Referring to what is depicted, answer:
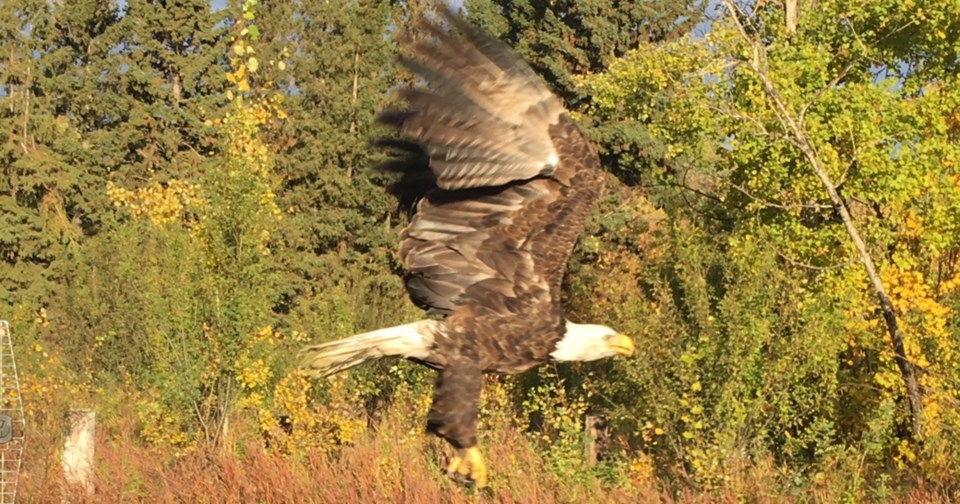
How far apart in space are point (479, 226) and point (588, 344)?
3.25ft

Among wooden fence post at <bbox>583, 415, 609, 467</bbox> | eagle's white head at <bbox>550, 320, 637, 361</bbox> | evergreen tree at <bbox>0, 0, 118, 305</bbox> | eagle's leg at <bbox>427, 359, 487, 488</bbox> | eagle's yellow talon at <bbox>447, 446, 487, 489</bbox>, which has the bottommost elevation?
evergreen tree at <bbox>0, 0, 118, 305</bbox>

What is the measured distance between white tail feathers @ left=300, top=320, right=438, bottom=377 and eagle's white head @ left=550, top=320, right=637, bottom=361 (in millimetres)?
772

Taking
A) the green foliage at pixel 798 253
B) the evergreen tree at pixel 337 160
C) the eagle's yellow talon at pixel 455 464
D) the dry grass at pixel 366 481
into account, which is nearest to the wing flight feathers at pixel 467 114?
the eagle's yellow talon at pixel 455 464

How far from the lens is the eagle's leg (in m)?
6.00

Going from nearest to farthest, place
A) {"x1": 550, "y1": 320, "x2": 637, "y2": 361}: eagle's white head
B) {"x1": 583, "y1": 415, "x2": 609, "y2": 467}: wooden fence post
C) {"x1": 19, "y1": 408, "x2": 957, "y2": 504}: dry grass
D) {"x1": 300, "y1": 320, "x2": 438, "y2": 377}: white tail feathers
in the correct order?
{"x1": 300, "y1": 320, "x2": 438, "y2": 377}: white tail feathers → {"x1": 550, "y1": 320, "x2": 637, "y2": 361}: eagle's white head → {"x1": 19, "y1": 408, "x2": 957, "y2": 504}: dry grass → {"x1": 583, "y1": 415, "x2": 609, "y2": 467}: wooden fence post

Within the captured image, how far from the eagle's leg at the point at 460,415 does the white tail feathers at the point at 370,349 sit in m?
0.21

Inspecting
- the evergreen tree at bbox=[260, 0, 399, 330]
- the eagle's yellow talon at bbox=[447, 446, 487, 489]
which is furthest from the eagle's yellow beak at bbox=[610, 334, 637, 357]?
the evergreen tree at bbox=[260, 0, 399, 330]

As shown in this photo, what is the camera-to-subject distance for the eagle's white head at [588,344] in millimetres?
6602

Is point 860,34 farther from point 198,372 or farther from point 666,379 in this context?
point 198,372

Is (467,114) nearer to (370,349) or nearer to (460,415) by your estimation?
(370,349)

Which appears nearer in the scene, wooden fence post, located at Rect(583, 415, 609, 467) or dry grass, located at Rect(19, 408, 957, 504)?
dry grass, located at Rect(19, 408, 957, 504)

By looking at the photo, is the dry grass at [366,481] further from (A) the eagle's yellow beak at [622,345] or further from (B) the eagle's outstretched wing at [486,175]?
(B) the eagle's outstretched wing at [486,175]

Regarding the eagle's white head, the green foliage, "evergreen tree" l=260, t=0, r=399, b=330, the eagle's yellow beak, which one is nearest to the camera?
the eagle's white head

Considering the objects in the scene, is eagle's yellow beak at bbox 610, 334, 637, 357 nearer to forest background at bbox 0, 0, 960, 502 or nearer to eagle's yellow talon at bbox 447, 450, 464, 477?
eagle's yellow talon at bbox 447, 450, 464, 477
